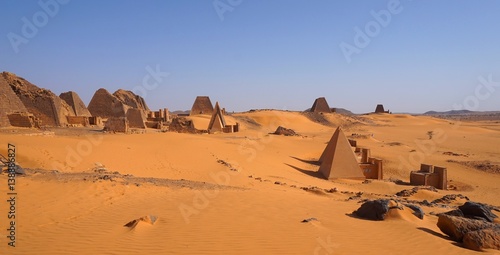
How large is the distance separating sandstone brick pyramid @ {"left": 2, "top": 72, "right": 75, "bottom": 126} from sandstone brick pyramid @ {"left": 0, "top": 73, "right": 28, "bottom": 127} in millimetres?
4759

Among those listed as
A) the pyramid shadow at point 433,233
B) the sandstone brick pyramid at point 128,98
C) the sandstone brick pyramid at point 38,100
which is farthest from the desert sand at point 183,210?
the sandstone brick pyramid at point 128,98

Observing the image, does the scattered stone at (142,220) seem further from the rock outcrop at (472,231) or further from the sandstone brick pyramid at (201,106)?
the sandstone brick pyramid at (201,106)

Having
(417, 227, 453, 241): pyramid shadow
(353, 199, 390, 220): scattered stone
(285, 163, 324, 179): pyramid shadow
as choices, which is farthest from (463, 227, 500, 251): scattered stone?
(285, 163, 324, 179): pyramid shadow

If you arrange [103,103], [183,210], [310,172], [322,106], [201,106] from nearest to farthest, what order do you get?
[183,210]
[310,172]
[103,103]
[201,106]
[322,106]

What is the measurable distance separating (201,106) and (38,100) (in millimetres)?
21692

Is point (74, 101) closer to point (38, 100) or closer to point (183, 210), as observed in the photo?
point (38, 100)

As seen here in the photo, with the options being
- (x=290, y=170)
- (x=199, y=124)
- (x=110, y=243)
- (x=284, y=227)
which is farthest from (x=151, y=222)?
(x=199, y=124)

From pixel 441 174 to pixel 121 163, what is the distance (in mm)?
12206

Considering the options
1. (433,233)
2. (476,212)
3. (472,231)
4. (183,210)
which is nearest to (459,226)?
(472,231)

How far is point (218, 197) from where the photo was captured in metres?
7.64

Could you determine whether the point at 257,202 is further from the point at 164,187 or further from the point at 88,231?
the point at 88,231

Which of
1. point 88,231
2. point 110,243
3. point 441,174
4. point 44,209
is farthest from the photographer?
point 441,174

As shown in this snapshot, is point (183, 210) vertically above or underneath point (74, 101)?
underneath

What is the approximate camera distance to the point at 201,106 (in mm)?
42125
